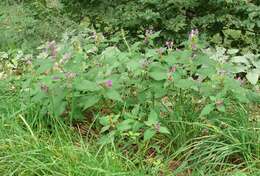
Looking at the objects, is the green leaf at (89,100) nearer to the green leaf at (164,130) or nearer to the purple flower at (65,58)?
the purple flower at (65,58)

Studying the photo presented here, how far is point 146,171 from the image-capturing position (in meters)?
2.93

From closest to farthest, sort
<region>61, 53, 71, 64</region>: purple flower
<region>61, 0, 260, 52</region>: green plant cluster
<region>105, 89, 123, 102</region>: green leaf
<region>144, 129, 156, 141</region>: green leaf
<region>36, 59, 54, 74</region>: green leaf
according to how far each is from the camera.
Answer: <region>144, 129, 156, 141</region>: green leaf, <region>105, 89, 123, 102</region>: green leaf, <region>36, 59, 54, 74</region>: green leaf, <region>61, 53, 71, 64</region>: purple flower, <region>61, 0, 260, 52</region>: green plant cluster

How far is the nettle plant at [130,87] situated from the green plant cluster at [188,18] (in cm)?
163

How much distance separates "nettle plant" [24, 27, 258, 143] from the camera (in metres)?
3.12

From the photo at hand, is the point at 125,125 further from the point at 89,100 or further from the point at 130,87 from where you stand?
the point at 130,87

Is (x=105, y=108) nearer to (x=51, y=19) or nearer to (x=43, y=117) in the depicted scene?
(x=43, y=117)

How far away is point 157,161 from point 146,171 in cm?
10

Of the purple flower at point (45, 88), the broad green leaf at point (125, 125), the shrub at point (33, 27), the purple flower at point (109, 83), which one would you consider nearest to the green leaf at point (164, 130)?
the broad green leaf at point (125, 125)

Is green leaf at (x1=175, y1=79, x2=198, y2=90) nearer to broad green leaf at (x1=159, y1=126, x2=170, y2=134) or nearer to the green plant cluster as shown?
broad green leaf at (x1=159, y1=126, x2=170, y2=134)

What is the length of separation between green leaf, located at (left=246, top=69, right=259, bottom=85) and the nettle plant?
54 centimetres

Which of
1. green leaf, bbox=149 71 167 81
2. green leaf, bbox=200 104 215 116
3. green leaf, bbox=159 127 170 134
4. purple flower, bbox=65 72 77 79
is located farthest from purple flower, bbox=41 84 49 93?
green leaf, bbox=200 104 215 116

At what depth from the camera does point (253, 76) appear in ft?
13.2

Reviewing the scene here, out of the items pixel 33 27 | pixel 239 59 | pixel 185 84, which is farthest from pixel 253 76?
pixel 33 27

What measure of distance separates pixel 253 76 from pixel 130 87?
43.2 inches
